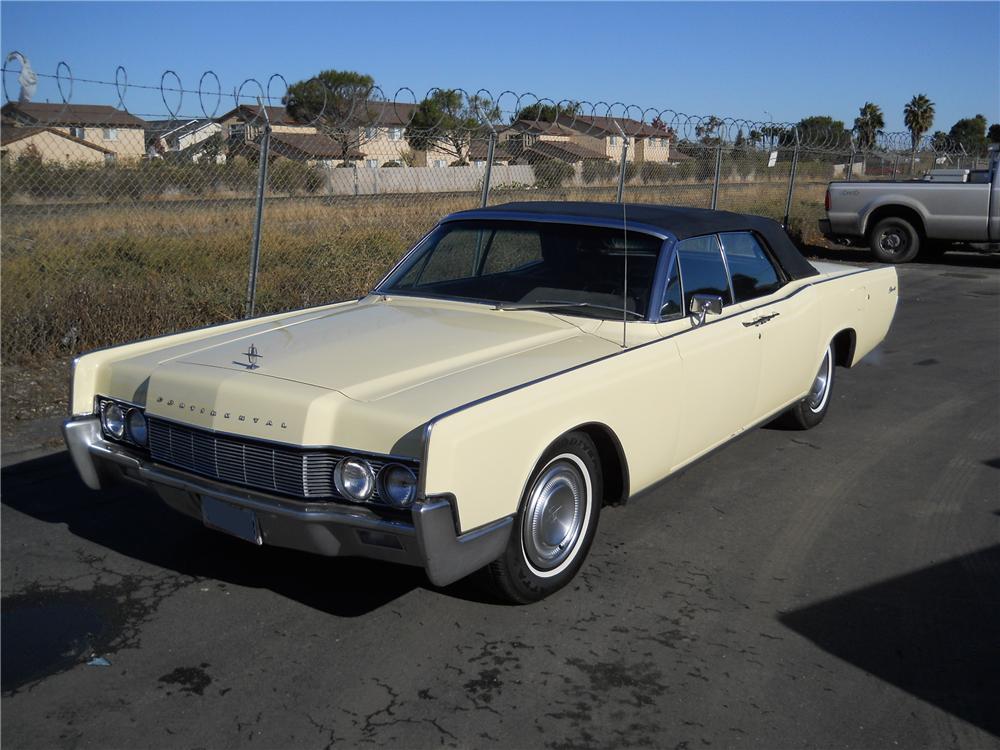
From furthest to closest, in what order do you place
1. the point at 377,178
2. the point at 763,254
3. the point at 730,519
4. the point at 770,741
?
1. the point at 377,178
2. the point at 763,254
3. the point at 730,519
4. the point at 770,741

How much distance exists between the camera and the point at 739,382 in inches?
191

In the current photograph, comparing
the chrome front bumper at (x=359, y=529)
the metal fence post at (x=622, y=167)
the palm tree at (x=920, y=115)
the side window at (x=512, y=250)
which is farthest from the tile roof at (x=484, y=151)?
the palm tree at (x=920, y=115)

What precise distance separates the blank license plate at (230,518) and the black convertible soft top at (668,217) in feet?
7.69

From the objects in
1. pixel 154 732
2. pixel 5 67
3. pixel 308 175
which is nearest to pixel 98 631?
pixel 154 732

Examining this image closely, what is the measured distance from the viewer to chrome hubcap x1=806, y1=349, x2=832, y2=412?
621 cm

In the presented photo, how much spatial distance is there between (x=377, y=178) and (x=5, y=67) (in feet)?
20.6

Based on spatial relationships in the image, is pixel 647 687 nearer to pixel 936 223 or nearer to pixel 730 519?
pixel 730 519

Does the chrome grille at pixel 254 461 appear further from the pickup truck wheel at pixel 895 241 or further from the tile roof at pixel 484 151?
the pickup truck wheel at pixel 895 241

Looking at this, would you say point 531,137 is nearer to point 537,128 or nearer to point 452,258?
point 537,128

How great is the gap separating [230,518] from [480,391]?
3.42 feet

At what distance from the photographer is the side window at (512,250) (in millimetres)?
5027

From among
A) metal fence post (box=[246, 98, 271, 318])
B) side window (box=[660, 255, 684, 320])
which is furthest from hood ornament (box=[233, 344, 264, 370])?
metal fence post (box=[246, 98, 271, 318])

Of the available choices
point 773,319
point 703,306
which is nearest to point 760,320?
point 773,319

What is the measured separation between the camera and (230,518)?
138 inches
